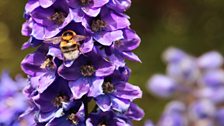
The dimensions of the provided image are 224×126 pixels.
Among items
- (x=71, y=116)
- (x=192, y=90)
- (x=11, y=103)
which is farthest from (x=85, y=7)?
(x=192, y=90)

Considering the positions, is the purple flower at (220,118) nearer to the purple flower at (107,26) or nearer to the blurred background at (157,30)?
the purple flower at (107,26)

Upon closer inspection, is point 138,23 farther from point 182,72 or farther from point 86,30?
point 86,30

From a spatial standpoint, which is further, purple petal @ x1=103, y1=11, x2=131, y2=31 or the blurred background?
the blurred background

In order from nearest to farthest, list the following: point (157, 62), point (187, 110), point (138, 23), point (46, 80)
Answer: point (46, 80) < point (187, 110) < point (157, 62) < point (138, 23)

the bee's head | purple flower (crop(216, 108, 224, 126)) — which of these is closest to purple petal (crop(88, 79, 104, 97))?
the bee's head

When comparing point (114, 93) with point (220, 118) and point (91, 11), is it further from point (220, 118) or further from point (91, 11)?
point (220, 118)

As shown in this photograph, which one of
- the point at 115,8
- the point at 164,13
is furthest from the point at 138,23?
the point at 115,8

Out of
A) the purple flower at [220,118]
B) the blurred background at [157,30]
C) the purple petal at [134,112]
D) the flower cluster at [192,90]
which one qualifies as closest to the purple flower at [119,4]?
the purple petal at [134,112]

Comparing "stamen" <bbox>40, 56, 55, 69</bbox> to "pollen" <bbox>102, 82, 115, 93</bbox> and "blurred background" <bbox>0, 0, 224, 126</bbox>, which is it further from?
"blurred background" <bbox>0, 0, 224, 126</bbox>
